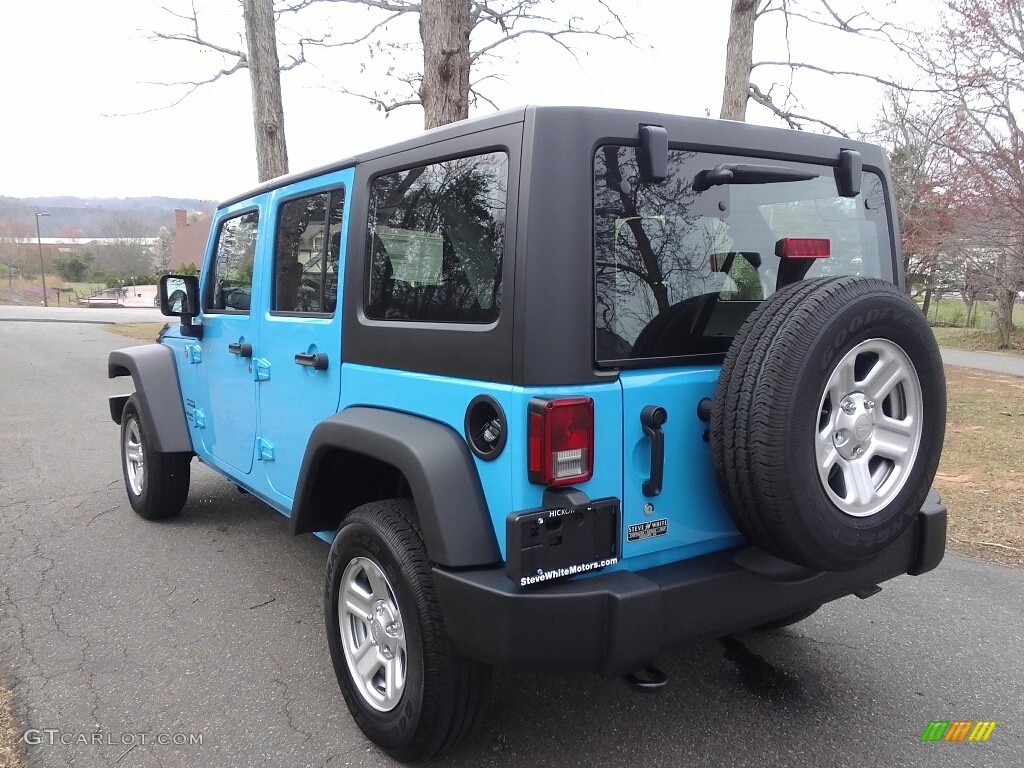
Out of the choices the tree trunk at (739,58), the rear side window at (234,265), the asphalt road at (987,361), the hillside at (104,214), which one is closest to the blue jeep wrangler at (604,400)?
the rear side window at (234,265)

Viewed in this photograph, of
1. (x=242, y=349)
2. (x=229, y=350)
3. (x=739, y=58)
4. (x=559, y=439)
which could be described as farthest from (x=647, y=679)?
(x=739, y=58)

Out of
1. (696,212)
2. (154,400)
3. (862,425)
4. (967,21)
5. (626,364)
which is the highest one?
(967,21)

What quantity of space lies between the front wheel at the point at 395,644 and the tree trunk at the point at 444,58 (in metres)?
6.13

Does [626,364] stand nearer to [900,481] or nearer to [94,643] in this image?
[900,481]

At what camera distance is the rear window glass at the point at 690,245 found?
2152 millimetres

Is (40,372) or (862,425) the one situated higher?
(862,425)

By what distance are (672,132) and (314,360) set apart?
159 centimetres

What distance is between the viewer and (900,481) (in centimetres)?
230

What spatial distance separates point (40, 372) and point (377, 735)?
1263 cm

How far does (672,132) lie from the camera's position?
2.24m

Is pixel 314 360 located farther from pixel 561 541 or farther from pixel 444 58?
pixel 444 58

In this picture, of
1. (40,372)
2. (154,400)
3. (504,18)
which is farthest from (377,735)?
(40,372)

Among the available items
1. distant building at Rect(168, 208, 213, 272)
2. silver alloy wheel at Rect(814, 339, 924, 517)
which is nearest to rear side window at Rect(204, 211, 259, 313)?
silver alloy wheel at Rect(814, 339, 924, 517)

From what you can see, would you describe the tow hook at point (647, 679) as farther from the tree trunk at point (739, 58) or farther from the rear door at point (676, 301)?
the tree trunk at point (739, 58)
